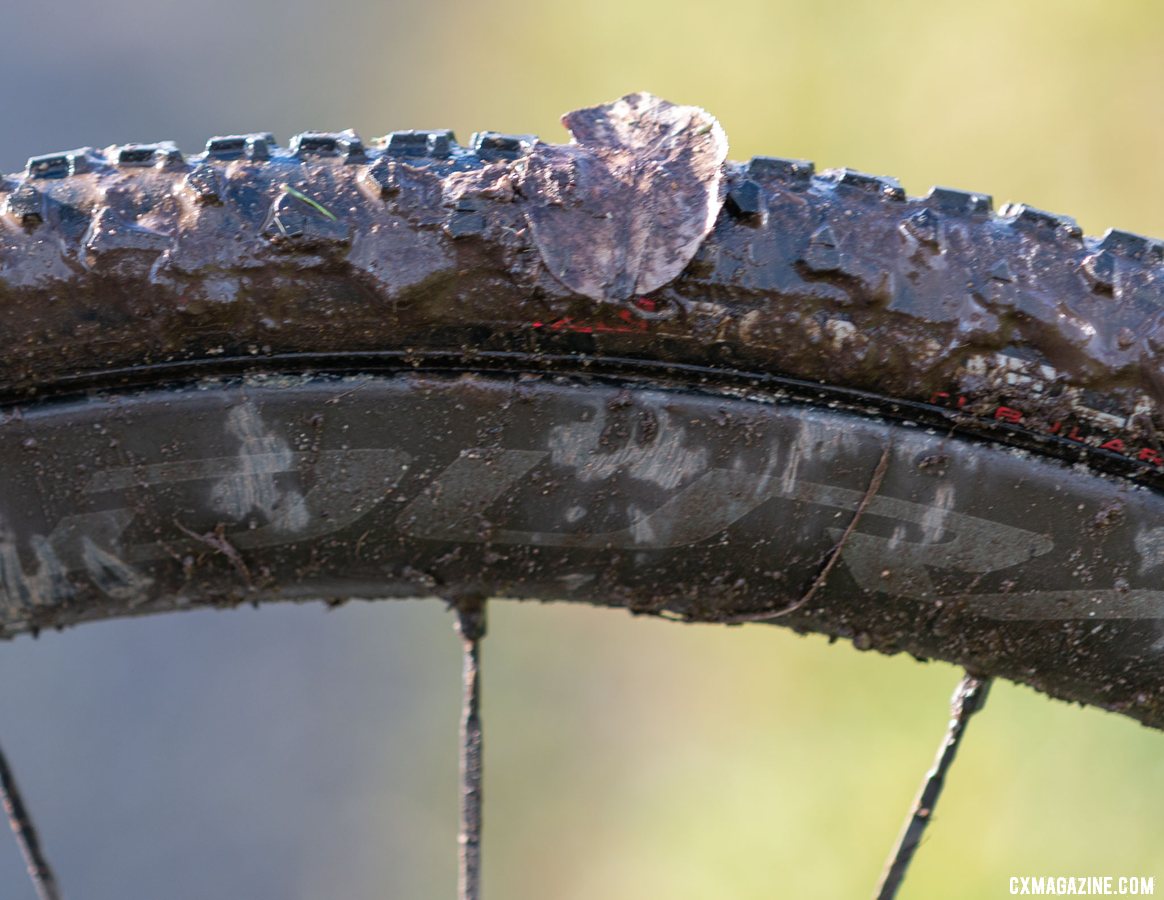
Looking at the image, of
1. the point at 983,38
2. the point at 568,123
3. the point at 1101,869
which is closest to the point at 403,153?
the point at 568,123

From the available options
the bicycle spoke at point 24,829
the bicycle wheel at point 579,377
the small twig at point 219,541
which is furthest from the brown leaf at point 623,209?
the bicycle spoke at point 24,829

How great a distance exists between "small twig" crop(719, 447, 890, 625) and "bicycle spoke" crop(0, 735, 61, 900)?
0.82 feet

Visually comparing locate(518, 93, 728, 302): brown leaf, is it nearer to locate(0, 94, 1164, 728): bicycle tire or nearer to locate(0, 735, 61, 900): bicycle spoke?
locate(0, 94, 1164, 728): bicycle tire

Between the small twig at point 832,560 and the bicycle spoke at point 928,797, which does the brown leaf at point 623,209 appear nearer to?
the small twig at point 832,560

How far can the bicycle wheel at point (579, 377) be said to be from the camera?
1.07 feet

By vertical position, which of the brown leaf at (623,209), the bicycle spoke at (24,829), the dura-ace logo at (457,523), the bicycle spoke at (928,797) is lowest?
the bicycle spoke at (24,829)

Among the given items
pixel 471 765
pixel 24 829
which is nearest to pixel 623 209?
pixel 471 765

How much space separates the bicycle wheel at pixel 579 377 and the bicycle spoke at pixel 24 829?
0.10 meters

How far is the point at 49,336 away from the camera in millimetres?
326

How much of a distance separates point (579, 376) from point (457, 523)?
0.06 meters

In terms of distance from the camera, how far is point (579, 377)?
35 cm

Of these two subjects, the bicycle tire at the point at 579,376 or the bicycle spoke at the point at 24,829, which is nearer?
the bicycle tire at the point at 579,376

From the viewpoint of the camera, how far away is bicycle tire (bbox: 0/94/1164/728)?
327 millimetres

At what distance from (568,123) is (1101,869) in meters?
0.67
